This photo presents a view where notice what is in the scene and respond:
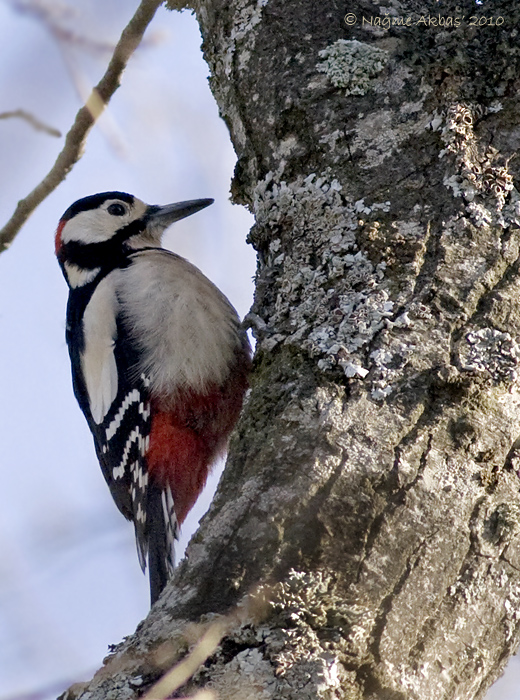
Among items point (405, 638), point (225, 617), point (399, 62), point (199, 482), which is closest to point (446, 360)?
point (405, 638)

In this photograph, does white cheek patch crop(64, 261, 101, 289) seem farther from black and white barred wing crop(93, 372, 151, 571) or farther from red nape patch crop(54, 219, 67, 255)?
black and white barred wing crop(93, 372, 151, 571)

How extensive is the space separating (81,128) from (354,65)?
1.18m

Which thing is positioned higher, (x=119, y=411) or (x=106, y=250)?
(x=106, y=250)

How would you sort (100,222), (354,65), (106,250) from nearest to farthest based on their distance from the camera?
(354,65) → (106,250) → (100,222)

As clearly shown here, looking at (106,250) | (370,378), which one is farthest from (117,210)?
(370,378)

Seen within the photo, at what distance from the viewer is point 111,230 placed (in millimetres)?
3992

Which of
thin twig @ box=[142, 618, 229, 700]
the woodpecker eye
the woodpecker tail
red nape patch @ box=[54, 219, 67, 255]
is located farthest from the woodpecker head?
thin twig @ box=[142, 618, 229, 700]

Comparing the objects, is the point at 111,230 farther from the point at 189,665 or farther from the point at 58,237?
the point at 189,665

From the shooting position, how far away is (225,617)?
1500 mm

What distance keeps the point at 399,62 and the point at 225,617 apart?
1472 mm

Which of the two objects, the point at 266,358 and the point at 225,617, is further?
the point at 266,358

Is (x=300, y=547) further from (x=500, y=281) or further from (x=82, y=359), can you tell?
(x=82, y=359)

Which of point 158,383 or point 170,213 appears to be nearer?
point 158,383

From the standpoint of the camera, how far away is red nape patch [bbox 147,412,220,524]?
3.25 m
